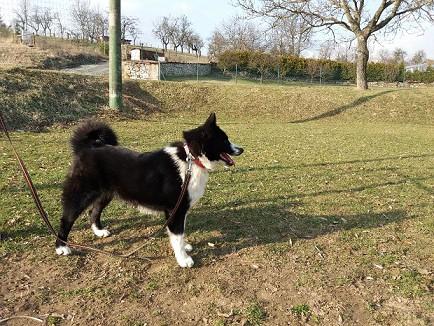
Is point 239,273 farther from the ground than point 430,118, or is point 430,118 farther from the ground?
point 430,118

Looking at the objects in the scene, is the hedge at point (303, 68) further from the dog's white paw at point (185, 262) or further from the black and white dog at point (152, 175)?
the dog's white paw at point (185, 262)

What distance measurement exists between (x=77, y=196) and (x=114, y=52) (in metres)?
13.1

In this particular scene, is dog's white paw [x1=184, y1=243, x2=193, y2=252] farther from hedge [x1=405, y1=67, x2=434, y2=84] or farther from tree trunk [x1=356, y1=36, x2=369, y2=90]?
hedge [x1=405, y1=67, x2=434, y2=84]

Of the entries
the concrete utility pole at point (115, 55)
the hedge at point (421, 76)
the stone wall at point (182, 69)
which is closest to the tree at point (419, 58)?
the hedge at point (421, 76)

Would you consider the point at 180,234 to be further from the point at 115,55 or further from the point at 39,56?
the point at 39,56

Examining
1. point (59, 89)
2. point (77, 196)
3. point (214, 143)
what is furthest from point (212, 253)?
point (59, 89)

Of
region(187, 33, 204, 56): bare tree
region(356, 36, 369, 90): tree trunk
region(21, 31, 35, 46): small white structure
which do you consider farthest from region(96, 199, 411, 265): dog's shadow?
region(187, 33, 204, 56): bare tree

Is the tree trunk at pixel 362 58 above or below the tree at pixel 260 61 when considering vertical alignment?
below

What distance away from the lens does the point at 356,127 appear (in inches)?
739

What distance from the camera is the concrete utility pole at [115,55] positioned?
15648 millimetres

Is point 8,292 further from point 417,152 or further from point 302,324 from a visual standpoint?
point 417,152

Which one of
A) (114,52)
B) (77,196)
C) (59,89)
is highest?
(114,52)

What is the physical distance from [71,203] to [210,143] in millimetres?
1719

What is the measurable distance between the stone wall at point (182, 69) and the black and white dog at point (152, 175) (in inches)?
1306
